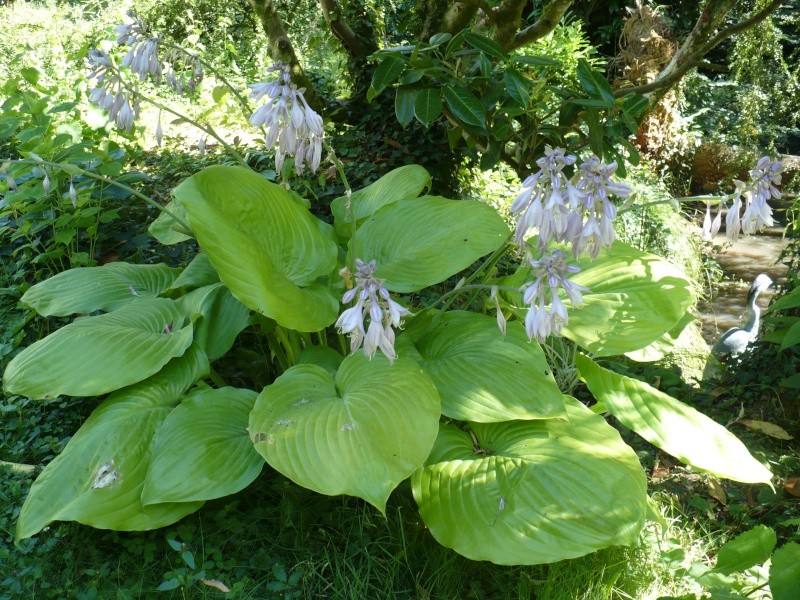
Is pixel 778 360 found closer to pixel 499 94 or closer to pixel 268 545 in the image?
pixel 499 94

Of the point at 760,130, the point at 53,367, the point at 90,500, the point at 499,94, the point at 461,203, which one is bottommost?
the point at 760,130

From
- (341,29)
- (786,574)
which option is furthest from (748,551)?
(341,29)

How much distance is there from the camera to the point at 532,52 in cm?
596

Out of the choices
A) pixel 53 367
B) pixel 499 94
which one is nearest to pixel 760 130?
pixel 499 94

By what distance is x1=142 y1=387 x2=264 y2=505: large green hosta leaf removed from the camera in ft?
6.58

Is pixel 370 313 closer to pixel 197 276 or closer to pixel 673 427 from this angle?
pixel 673 427

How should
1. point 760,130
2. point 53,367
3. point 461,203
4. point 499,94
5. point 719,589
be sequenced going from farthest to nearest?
1. point 760,130
2. point 499,94
3. point 461,203
4. point 53,367
5. point 719,589

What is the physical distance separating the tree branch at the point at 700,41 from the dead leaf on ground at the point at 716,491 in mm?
1642

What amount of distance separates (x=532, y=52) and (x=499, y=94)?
3349 mm

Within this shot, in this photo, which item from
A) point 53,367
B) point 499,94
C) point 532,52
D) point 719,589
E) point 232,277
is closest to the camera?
point 719,589

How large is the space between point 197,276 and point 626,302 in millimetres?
1546

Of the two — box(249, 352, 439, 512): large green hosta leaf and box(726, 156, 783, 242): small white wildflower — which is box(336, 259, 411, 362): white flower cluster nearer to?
box(249, 352, 439, 512): large green hosta leaf

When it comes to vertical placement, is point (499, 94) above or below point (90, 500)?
above

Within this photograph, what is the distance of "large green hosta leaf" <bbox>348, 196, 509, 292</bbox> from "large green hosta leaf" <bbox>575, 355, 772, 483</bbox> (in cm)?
53
